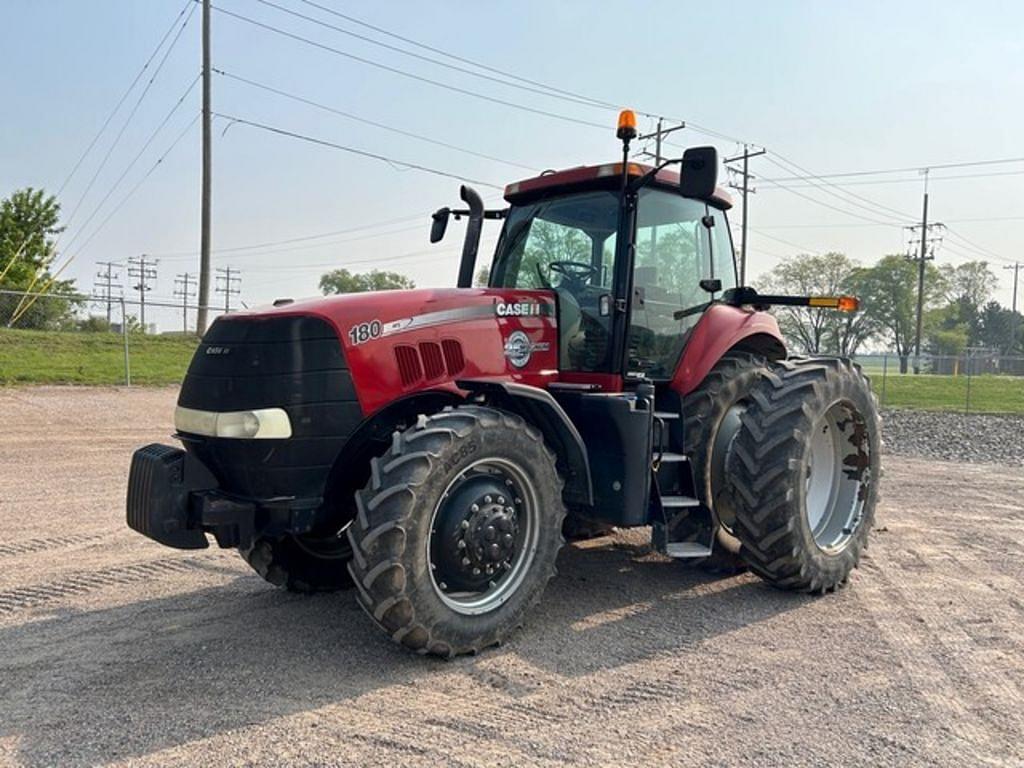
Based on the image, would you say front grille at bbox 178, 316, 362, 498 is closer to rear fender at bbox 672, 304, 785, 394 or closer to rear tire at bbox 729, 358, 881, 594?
rear fender at bbox 672, 304, 785, 394

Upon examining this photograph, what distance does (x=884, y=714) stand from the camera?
330 centimetres

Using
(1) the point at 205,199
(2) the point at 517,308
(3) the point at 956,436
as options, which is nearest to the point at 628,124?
(2) the point at 517,308

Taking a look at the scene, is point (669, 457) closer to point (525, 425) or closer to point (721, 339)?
point (721, 339)

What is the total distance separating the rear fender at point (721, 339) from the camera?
5.02m

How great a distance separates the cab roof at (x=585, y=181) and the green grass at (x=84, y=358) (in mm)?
12934

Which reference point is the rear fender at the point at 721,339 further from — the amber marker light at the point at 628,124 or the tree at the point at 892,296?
the tree at the point at 892,296

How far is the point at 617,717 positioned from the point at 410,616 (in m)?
0.98

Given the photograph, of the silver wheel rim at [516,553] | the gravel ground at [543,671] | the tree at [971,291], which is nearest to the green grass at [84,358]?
the gravel ground at [543,671]

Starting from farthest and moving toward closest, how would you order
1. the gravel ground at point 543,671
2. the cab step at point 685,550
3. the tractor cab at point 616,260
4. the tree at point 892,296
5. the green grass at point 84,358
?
the tree at point 892,296
the green grass at point 84,358
the tractor cab at point 616,260
the cab step at point 685,550
the gravel ground at point 543,671

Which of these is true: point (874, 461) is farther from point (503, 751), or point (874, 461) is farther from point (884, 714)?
point (503, 751)

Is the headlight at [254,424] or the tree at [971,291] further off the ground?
the tree at [971,291]

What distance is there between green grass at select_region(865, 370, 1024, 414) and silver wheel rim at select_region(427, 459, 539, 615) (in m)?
21.0

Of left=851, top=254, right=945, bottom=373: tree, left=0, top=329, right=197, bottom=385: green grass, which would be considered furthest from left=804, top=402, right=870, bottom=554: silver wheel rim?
left=851, top=254, right=945, bottom=373: tree

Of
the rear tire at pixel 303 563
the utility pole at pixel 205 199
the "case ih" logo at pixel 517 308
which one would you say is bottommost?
the rear tire at pixel 303 563
